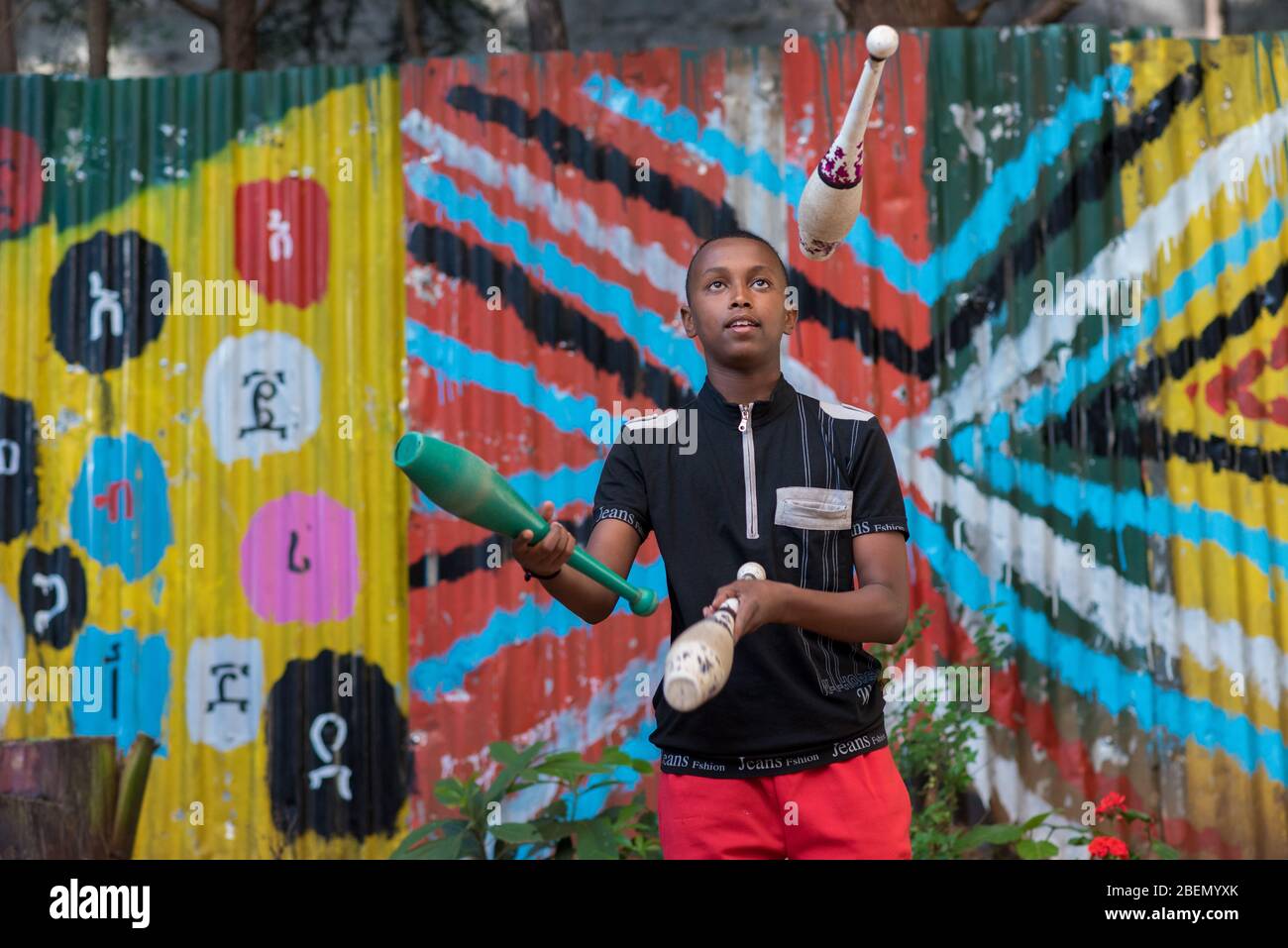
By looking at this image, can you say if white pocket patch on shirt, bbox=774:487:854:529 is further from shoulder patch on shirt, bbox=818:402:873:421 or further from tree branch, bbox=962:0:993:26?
tree branch, bbox=962:0:993:26

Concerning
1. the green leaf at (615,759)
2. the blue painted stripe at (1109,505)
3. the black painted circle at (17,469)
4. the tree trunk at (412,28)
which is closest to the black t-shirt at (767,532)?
the green leaf at (615,759)

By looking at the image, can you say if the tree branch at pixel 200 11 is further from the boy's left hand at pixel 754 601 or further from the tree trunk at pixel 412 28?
the boy's left hand at pixel 754 601

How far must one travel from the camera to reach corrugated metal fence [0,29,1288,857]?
4.99 meters

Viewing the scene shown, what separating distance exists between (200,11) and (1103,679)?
4.71 metres

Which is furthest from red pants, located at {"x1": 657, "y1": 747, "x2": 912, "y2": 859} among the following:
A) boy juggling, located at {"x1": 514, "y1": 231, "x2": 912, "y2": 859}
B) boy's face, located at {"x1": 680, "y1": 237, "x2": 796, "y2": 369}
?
boy's face, located at {"x1": 680, "y1": 237, "x2": 796, "y2": 369}

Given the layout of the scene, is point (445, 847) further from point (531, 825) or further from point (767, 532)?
point (767, 532)

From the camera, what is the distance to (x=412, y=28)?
617cm

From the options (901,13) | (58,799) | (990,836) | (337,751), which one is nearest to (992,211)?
(901,13)

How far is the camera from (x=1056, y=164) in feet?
16.8

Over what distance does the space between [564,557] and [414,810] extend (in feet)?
10.6

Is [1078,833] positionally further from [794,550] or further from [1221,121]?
[794,550]

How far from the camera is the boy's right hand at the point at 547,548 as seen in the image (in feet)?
6.66

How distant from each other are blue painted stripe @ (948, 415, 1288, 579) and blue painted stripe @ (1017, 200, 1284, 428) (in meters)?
0.18
